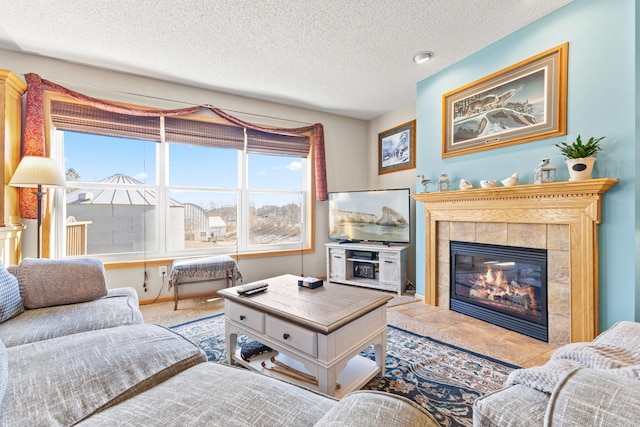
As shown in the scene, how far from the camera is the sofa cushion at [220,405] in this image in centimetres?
74

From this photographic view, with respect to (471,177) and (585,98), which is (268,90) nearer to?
(471,177)

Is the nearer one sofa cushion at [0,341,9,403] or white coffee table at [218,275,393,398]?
sofa cushion at [0,341,9,403]

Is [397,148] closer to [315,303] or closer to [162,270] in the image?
[315,303]

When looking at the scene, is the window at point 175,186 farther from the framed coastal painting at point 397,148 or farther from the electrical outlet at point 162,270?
the framed coastal painting at point 397,148

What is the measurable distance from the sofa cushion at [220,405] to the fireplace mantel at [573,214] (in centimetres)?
210

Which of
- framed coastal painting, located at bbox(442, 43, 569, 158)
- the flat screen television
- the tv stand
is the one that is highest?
framed coastal painting, located at bbox(442, 43, 569, 158)

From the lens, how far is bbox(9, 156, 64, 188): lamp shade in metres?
2.26

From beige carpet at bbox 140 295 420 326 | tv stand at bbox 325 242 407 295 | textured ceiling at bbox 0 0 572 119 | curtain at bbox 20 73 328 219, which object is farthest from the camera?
tv stand at bbox 325 242 407 295

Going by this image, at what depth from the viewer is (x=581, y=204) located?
196 centimetres

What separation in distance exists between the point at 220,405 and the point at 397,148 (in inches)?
150

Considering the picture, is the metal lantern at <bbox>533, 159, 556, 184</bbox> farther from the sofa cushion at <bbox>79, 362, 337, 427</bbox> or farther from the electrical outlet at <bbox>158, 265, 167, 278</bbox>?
the electrical outlet at <bbox>158, 265, 167, 278</bbox>

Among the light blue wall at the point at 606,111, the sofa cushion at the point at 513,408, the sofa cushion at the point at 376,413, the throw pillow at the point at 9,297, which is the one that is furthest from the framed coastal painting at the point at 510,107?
the throw pillow at the point at 9,297

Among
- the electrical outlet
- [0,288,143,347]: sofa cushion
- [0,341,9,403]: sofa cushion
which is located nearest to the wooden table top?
[0,288,143,347]: sofa cushion

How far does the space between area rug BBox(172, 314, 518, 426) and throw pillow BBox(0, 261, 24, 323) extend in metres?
1.07
